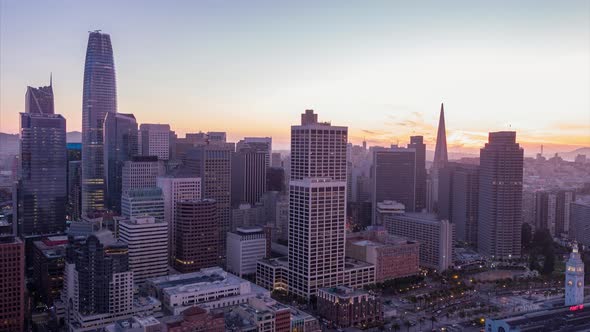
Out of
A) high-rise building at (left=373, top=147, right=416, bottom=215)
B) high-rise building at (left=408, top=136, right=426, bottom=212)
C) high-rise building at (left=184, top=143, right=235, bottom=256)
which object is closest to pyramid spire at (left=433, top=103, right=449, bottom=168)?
high-rise building at (left=408, top=136, right=426, bottom=212)

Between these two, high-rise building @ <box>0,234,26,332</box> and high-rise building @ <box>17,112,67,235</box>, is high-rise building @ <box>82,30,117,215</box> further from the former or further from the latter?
high-rise building @ <box>0,234,26,332</box>

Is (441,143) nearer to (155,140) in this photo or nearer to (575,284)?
(155,140)

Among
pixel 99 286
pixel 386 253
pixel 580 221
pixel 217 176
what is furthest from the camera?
pixel 580 221

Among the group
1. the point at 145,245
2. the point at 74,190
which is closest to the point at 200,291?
the point at 145,245

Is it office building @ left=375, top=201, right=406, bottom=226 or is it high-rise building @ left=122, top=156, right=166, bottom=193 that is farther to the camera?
high-rise building @ left=122, top=156, right=166, bottom=193

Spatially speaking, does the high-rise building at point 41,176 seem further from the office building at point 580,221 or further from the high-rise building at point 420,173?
the office building at point 580,221

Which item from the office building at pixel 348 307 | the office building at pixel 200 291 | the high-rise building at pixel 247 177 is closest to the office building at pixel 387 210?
the high-rise building at pixel 247 177
